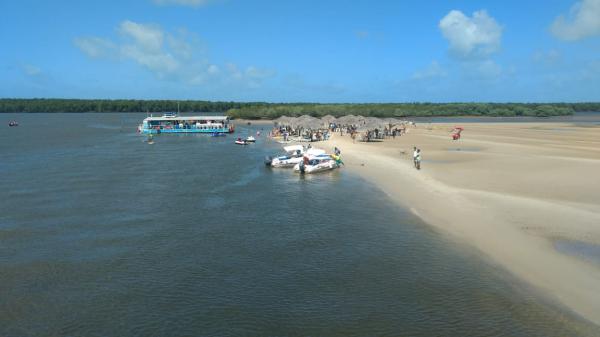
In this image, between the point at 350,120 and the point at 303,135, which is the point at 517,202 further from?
the point at 303,135

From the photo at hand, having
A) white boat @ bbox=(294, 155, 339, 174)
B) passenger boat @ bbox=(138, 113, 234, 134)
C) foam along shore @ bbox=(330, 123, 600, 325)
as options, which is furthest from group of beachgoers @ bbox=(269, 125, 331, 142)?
white boat @ bbox=(294, 155, 339, 174)

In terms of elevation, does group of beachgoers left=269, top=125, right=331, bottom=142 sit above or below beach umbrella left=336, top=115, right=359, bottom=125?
below

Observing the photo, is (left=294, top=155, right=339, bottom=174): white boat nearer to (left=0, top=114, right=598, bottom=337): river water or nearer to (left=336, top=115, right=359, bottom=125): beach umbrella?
(left=0, top=114, right=598, bottom=337): river water

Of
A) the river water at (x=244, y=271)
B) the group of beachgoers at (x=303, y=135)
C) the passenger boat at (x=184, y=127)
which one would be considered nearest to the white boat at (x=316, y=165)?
the river water at (x=244, y=271)

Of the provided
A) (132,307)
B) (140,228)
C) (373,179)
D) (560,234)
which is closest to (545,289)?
(560,234)

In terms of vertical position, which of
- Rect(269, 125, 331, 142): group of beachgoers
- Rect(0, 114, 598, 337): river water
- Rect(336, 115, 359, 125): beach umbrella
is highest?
Rect(336, 115, 359, 125): beach umbrella

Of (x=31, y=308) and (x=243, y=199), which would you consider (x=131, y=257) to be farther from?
(x=243, y=199)

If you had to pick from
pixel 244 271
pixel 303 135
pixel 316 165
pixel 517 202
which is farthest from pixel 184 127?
pixel 244 271
